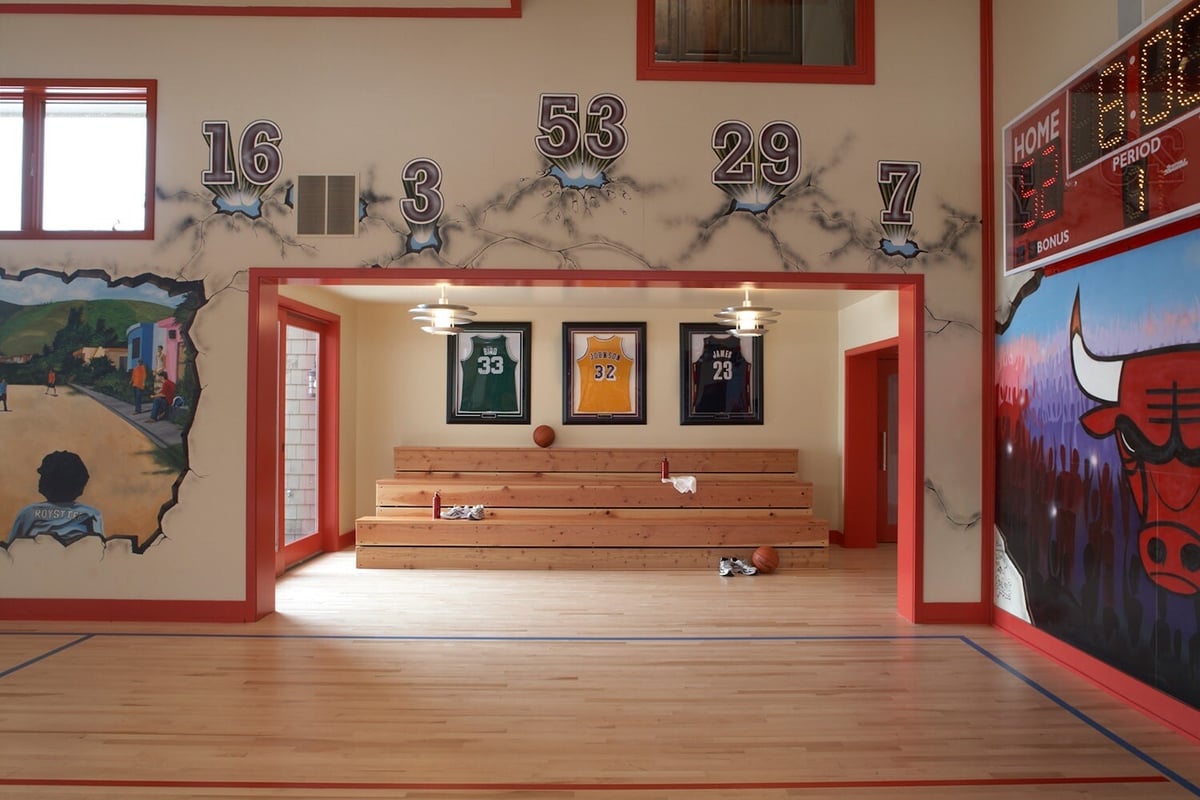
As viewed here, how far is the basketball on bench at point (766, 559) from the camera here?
6.58 meters

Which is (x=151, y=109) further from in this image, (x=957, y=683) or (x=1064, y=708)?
(x=1064, y=708)

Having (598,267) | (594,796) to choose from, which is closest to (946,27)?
(598,267)

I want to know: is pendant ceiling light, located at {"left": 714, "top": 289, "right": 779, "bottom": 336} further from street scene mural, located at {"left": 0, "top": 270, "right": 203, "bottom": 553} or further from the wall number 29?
street scene mural, located at {"left": 0, "top": 270, "right": 203, "bottom": 553}

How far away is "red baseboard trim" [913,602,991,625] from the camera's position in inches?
193

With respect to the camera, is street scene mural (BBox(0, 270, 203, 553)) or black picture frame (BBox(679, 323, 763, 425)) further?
black picture frame (BBox(679, 323, 763, 425))

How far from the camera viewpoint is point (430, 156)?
491 centimetres

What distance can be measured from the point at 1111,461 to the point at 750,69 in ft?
10.5

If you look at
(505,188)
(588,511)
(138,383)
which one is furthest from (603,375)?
(138,383)

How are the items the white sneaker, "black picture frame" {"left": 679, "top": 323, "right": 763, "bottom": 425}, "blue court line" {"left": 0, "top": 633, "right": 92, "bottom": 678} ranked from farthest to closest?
1. "black picture frame" {"left": 679, "top": 323, "right": 763, "bottom": 425}
2. the white sneaker
3. "blue court line" {"left": 0, "top": 633, "right": 92, "bottom": 678}

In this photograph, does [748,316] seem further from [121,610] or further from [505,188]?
[121,610]

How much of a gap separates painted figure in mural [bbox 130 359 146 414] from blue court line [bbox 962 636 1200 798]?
5470 millimetres

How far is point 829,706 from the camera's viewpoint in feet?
11.6

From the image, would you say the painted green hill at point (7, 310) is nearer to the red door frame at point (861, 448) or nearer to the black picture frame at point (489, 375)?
the black picture frame at point (489, 375)

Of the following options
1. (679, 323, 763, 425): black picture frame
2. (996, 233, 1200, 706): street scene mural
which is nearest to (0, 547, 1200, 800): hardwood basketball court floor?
(996, 233, 1200, 706): street scene mural
